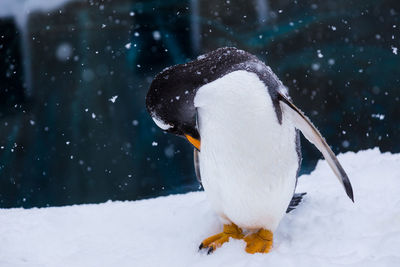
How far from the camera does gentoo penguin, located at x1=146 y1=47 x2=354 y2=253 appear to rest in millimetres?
1194

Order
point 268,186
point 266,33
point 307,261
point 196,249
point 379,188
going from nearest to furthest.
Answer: point 307,261
point 268,186
point 196,249
point 379,188
point 266,33

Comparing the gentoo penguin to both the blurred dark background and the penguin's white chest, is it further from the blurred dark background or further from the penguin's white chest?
the blurred dark background

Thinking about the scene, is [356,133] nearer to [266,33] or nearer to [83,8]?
[266,33]

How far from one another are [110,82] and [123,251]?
2090mm

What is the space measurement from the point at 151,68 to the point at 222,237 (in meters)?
2.08

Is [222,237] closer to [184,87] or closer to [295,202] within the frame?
[295,202]

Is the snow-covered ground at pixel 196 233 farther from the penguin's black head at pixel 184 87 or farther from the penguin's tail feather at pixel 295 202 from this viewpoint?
the penguin's black head at pixel 184 87

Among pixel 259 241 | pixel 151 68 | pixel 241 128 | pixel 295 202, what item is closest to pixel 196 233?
pixel 259 241

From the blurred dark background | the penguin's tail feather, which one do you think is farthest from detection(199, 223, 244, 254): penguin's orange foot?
the blurred dark background

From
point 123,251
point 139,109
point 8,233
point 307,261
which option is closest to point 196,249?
point 123,251

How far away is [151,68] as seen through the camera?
3156 millimetres

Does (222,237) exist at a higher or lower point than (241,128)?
lower

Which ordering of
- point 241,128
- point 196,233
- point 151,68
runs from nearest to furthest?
point 241,128 → point 196,233 → point 151,68

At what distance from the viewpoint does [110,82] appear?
328cm
